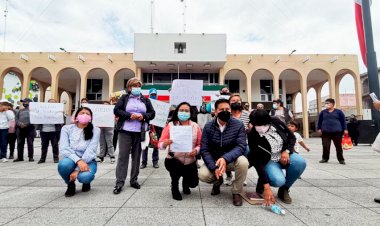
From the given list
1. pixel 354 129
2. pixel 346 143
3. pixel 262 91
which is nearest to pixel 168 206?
pixel 346 143

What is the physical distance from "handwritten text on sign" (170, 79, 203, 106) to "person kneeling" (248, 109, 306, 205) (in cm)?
246

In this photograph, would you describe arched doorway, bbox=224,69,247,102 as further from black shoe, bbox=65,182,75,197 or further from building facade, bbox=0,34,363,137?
black shoe, bbox=65,182,75,197

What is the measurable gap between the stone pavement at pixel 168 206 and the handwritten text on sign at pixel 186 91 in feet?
6.65

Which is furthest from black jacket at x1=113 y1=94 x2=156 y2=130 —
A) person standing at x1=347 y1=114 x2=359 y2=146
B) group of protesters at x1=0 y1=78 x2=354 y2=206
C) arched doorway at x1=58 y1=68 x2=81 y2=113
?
arched doorway at x1=58 y1=68 x2=81 y2=113

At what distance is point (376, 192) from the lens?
3637 mm

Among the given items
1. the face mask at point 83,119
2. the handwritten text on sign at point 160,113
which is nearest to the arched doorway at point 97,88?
the handwritten text on sign at point 160,113

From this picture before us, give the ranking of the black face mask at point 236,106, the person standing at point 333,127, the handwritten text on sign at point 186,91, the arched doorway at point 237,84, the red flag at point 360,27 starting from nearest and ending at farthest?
1. the black face mask at point 236,106
2. the handwritten text on sign at point 186,91
3. the person standing at point 333,127
4. the red flag at point 360,27
5. the arched doorway at point 237,84

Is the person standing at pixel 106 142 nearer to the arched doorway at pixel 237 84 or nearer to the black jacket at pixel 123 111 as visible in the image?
the black jacket at pixel 123 111

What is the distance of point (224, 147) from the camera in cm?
326

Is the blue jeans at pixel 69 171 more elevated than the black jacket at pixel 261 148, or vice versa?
the black jacket at pixel 261 148

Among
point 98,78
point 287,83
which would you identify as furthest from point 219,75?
point 98,78

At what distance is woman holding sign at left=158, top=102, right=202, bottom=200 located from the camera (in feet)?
10.9

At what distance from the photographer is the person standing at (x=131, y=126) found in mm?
3768

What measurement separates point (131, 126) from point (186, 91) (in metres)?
2.01
